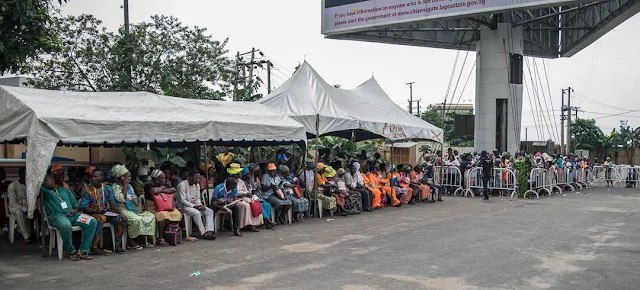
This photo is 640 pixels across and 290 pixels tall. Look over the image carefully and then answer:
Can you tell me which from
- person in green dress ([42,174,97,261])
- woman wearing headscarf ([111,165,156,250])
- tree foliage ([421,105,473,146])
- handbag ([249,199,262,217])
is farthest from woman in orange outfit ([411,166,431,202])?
tree foliage ([421,105,473,146])

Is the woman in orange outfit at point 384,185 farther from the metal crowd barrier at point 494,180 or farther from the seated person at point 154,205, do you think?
the seated person at point 154,205

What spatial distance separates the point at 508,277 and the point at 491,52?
22734mm

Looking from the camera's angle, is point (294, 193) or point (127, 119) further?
point (294, 193)

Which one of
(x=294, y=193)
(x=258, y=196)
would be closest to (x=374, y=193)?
(x=294, y=193)

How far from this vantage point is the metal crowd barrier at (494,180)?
62.5 ft

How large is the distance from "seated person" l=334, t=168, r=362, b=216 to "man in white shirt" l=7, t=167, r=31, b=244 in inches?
277

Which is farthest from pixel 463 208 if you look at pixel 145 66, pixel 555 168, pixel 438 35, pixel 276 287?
pixel 438 35

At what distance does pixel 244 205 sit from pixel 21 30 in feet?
16.4

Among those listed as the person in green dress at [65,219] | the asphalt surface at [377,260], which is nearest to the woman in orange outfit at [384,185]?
the asphalt surface at [377,260]

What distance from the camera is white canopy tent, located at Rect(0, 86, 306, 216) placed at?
26.0 ft

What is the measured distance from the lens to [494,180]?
1923 centimetres

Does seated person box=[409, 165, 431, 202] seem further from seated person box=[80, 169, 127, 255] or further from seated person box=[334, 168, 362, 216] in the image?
seated person box=[80, 169, 127, 255]

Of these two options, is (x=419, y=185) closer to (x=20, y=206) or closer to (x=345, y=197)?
Answer: (x=345, y=197)

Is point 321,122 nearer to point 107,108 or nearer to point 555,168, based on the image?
point 107,108
